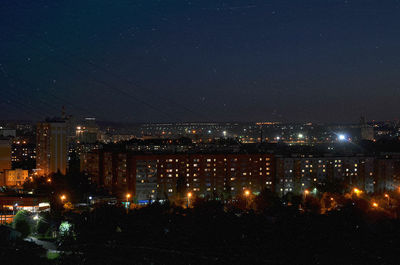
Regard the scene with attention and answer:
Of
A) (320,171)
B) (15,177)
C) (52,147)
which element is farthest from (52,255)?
(52,147)

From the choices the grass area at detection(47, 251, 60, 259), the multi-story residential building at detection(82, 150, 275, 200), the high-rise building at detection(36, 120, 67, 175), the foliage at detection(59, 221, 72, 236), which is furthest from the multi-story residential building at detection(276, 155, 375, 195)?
the grass area at detection(47, 251, 60, 259)

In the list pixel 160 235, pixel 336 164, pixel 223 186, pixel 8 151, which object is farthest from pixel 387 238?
pixel 8 151

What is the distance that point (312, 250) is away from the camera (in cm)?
521

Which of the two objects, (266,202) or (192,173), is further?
(192,173)

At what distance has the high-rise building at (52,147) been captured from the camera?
44.8ft

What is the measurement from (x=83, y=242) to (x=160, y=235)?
2.81 feet

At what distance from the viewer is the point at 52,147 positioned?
1393 centimetres

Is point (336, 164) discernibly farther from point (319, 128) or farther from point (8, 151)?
point (319, 128)

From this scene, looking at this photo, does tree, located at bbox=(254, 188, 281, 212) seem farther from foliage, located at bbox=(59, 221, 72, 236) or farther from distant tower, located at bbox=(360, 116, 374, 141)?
distant tower, located at bbox=(360, 116, 374, 141)

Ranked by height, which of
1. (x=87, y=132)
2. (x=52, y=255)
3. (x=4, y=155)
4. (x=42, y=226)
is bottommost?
(x=52, y=255)

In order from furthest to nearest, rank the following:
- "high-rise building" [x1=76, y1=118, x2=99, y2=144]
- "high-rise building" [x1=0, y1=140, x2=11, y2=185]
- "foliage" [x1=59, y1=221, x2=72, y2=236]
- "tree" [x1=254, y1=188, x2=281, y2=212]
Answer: "high-rise building" [x1=76, y1=118, x2=99, y2=144]
"high-rise building" [x1=0, y1=140, x2=11, y2=185]
"tree" [x1=254, y1=188, x2=281, y2=212]
"foliage" [x1=59, y1=221, x2=72, y2=236]

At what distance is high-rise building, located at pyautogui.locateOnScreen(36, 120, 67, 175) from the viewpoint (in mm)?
13656

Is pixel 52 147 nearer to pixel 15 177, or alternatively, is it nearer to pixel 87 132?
pixel 15 177

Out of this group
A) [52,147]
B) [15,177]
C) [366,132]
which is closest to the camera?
[15,177]
